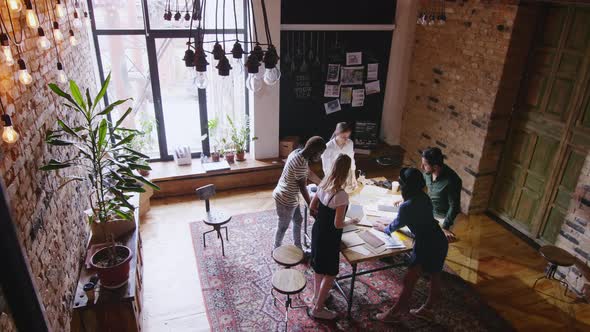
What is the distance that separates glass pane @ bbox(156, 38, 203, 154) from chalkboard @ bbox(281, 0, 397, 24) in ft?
5.60

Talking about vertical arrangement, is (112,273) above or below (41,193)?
below

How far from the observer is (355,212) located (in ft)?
13.5

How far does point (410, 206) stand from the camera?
3.38 m

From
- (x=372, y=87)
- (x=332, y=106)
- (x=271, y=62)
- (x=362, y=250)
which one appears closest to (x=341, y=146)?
(x=362, y=250)

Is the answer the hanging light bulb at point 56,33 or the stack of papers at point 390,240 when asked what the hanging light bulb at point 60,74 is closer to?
the hanging light bulb at point 56,33

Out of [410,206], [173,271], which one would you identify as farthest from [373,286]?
[173,271]

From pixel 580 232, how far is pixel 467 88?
230cm

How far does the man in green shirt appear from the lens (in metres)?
3.81

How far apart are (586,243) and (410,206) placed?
2358 millimetres

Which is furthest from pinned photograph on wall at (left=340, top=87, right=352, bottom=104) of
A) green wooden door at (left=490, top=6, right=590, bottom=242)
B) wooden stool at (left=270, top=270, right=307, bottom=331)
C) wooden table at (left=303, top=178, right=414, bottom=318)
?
wooden stool at (left=270, top=270, right=307, bottom=331)

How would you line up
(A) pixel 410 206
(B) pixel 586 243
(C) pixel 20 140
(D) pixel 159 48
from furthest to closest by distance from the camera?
(D) pixel 159 48, (B) pixel 586 243, (A) pixel 410 206, (C) pixel 20 140

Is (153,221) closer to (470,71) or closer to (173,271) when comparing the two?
(173,271)

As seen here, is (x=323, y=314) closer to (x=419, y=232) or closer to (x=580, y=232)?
(x=419, y=232)

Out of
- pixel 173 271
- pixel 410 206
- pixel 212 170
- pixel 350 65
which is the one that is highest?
pixel 350 65
